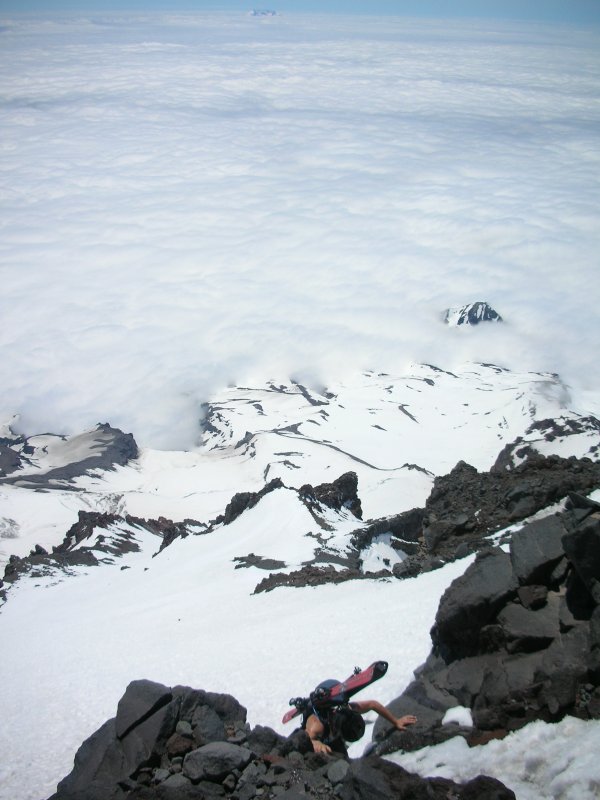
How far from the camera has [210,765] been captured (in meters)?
12.3

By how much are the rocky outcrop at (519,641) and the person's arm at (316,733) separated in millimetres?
1166

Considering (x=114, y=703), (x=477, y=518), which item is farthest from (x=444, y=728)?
(x=477, y=518)

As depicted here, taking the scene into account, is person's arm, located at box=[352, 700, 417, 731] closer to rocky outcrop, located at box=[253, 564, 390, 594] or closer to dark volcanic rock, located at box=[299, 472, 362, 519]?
rocky outcrop, located at box=[253, 564, 390, 594]

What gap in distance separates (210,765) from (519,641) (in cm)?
694

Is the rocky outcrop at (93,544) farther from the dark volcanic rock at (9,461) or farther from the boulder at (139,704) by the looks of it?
the dark volcanic rock at (9,461)

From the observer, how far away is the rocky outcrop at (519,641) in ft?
36.8

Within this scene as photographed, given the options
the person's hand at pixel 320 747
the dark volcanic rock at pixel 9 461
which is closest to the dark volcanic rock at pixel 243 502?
the person's hand at pixel 320 747

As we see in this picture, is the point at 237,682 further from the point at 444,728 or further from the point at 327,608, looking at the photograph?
the point at 444,728

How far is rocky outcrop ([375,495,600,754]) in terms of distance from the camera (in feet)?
36.8

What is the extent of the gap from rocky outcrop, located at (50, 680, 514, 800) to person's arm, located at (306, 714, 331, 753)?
0.51 ft

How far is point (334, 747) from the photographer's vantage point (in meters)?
13.0

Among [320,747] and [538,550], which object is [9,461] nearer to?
[320,747]

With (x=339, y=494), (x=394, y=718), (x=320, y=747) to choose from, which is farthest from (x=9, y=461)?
(x=394, y=718)

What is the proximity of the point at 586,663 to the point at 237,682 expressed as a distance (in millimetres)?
11479
